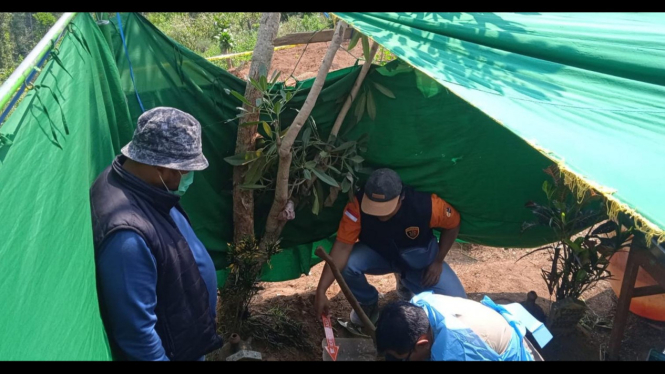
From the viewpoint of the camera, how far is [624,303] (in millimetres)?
2910

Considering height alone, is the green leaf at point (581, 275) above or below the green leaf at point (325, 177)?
below

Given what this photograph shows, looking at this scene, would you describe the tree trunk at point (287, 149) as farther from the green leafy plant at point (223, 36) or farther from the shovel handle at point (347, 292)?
the green leafy plant at point (223, 36)

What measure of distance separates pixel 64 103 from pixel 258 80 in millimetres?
1119

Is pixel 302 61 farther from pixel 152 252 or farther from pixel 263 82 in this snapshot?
pixel 152 252

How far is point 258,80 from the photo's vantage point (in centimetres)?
263

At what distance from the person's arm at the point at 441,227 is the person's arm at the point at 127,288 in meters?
1.91

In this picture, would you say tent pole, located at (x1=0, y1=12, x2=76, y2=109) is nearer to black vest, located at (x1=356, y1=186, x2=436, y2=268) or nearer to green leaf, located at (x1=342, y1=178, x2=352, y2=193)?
green leaf, located at (x1=342, y1=178, x2=352, y2=193)

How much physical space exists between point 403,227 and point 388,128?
583 mm

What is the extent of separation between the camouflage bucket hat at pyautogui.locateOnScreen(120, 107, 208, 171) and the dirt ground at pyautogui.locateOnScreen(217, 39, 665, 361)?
1.19 metres

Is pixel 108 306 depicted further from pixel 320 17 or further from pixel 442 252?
pixel 320 17

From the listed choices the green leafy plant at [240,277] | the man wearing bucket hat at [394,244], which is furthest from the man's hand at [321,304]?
the green leafy plant at [240,277]

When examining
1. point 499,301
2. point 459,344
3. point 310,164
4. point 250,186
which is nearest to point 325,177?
point 310,164

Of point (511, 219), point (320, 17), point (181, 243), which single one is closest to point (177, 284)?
point (181, 243)

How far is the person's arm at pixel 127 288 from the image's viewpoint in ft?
5.08
